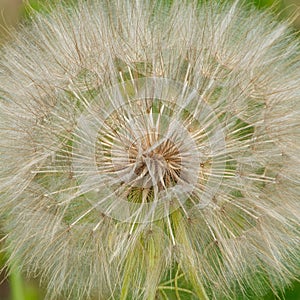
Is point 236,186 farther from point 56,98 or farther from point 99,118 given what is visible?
point 56,98

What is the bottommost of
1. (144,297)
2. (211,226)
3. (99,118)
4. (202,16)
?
(144,297)

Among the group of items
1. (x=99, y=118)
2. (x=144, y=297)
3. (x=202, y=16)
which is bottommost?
(x=144, y=297)

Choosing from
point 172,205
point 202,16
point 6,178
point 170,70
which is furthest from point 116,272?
point 202,16

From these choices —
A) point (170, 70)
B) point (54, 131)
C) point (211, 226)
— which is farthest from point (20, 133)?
point (211, 226)

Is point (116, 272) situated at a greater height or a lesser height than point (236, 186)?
lesser

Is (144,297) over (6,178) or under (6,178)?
under

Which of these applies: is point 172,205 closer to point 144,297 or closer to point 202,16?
point 144,297
